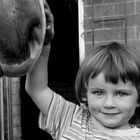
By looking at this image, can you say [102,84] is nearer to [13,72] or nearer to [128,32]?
[13,72]

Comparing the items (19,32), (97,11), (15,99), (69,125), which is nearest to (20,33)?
(19,32)

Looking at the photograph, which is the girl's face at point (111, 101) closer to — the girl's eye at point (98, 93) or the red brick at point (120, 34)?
the girl's eye at point (98, 93)

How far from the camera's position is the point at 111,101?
1.45 metres

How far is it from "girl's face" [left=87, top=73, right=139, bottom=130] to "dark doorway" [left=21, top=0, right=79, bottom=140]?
158 inches

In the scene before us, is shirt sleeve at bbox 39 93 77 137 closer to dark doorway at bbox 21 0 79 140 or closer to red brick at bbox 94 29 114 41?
red brick at bbox 94 29 114 41

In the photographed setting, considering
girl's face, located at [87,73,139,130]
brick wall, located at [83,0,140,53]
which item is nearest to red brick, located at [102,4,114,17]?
brick wall, located at [83,0,140,53]

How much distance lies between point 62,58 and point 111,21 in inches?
132

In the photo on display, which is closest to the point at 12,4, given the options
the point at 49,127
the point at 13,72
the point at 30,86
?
the point at 13,72

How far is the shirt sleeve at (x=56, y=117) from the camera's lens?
1.57 m

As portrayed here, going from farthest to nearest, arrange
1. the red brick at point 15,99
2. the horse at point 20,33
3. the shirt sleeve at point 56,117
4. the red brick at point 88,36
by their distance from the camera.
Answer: the red brick at point 15,99 < the red brick at point 88,36 < the shirt sleeve at point 56,117 < the horse at point 20,33

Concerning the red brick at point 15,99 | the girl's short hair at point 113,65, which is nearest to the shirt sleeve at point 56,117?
the girl's short hair at point 113,65

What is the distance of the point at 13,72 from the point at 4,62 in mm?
35

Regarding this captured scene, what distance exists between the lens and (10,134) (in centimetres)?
441

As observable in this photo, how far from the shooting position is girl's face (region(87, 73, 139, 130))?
57.4 inches
